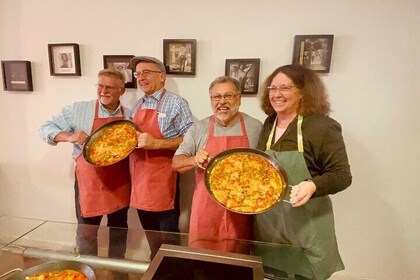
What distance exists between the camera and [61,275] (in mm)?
1003

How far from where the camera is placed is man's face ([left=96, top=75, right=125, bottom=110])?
1.73 metres

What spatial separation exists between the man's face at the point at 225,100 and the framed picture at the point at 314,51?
0.73 meters

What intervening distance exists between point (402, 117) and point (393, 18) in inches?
27.8

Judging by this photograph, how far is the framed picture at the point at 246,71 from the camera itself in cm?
189

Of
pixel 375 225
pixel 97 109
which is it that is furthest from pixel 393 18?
pixel 97 109

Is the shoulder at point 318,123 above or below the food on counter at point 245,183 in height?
above

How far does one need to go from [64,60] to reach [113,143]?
1.05m

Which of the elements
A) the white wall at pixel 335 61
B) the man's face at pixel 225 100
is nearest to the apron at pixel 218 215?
the man's face at pixel 225 100

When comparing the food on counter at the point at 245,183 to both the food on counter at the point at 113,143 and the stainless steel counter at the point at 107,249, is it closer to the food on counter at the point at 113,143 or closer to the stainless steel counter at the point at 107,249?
the stainless steel counter at the point at 107,249

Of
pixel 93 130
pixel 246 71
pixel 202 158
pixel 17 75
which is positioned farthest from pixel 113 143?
pixel 17 75

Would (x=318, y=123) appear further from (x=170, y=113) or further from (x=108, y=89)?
(x=108, y=89)

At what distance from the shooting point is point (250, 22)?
74.1 inches

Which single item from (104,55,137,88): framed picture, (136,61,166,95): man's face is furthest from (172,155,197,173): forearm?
(104,55,137,88): framed picture

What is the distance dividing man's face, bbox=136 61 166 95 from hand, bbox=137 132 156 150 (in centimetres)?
33
